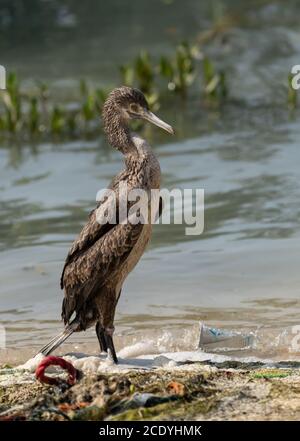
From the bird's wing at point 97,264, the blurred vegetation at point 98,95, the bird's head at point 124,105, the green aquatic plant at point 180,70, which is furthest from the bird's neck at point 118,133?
the green aquatic plant at point 180,70

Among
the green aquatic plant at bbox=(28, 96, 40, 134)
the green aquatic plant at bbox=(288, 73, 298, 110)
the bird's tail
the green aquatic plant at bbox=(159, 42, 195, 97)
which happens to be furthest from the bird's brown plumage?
the green aquatic plant at bbox=(159, 42, 195, 97)

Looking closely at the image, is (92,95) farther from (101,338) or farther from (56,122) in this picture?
(101,338)

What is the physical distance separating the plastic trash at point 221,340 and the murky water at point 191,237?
104mm

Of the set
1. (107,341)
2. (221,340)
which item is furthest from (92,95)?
(107,341)

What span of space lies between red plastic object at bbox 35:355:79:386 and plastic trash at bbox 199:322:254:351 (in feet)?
6.00

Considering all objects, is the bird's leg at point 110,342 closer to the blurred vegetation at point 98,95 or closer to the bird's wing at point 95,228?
the bird's wing at point 95,228

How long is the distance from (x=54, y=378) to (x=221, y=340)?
2.04 m

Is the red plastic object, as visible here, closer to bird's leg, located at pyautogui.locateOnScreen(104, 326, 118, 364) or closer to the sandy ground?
the sandy ground

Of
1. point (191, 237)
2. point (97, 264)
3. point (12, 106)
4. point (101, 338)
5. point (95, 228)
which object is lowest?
point (101, 338)

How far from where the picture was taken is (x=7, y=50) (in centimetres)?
2003

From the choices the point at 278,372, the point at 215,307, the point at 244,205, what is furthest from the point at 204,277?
the point at 278,372

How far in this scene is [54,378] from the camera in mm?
6816

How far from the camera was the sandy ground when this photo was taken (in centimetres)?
616
